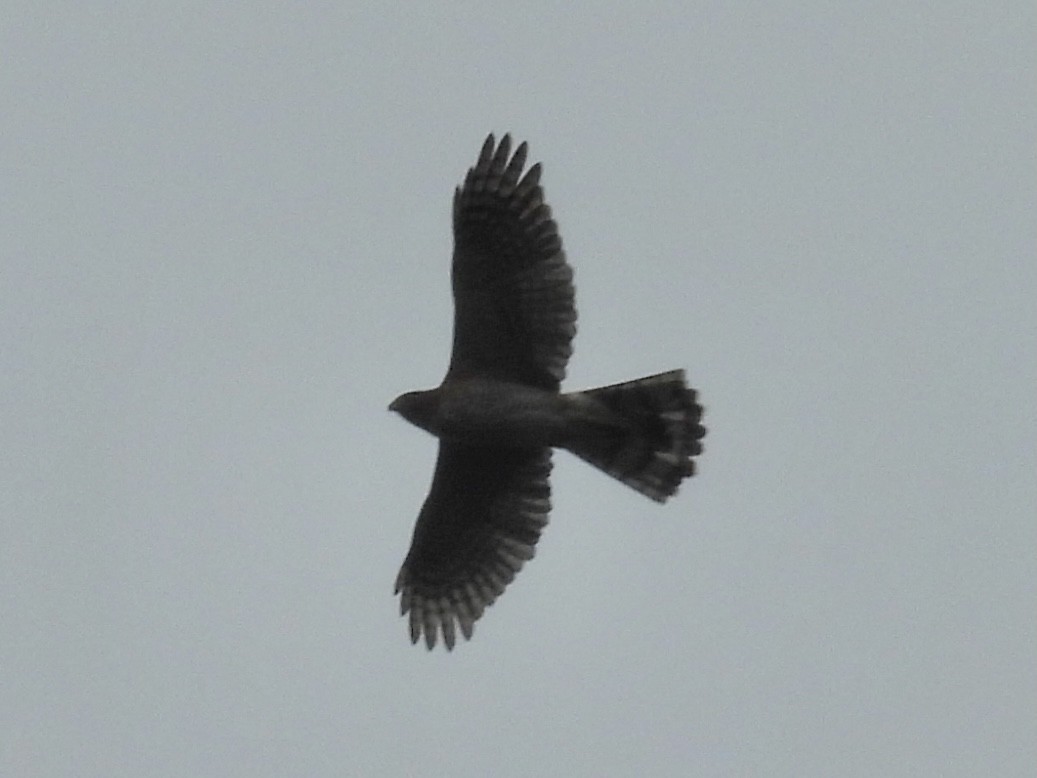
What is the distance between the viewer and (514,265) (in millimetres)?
18609

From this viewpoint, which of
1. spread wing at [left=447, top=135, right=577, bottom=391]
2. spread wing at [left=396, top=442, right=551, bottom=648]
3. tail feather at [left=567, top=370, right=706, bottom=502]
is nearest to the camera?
spread wing at [left=447, top=135, right=577, bottom=391]

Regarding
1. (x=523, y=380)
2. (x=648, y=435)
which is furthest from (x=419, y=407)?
(x=648, y=435)

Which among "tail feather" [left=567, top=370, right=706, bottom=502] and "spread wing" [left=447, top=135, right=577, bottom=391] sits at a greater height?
"spread wing" [left=447, top=135, right=577, bottom=391]

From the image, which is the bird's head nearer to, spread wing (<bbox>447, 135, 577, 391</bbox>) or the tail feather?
spread wing (<bbox>447, 135, 577, 391</bbox>)

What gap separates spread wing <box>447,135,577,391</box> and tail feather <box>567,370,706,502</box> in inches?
19.0

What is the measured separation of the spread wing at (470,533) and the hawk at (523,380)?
4cm

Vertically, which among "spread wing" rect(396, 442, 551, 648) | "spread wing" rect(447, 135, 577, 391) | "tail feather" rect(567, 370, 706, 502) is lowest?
"spread wing" rect(396, 442, 551, 648)

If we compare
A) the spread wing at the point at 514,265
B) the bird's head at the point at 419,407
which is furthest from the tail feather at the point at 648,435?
the bird's head at the point at 419,407

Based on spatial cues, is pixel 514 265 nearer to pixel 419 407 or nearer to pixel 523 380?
pixel 523 380

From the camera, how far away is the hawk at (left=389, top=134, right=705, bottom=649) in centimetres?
1861

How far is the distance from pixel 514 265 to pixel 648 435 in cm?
155

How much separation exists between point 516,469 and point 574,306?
1.44m

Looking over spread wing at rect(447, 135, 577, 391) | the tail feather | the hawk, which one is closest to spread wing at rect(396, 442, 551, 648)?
the hawk

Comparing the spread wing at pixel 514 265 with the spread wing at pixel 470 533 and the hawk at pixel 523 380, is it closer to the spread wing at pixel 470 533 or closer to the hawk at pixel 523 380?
the hawk at pixel 523 380
